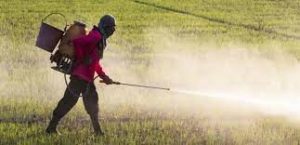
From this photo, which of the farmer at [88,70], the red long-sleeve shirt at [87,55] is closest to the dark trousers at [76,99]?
the farmer at [88,70]

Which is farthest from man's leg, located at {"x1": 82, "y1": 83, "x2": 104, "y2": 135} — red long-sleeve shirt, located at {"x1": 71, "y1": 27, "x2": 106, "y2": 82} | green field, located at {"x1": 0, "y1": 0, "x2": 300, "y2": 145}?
red long-sleeve shirt, located at {"x1": 71, "y1": 27, "x2": 106, "y2": 82}

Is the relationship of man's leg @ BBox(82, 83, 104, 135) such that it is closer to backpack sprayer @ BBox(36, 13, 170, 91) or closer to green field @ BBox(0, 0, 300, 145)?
green field @ BBox(0, 0, 300, 145)

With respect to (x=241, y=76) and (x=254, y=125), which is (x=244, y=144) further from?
(x=241, y=76)

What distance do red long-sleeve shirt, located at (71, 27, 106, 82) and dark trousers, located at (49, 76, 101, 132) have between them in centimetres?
11

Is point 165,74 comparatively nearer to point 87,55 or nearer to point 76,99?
point 76,99

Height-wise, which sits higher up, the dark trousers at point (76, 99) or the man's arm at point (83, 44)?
the man's arm at point (83, 44)

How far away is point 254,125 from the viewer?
383 inches

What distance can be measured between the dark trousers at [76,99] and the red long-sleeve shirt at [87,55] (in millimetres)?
112

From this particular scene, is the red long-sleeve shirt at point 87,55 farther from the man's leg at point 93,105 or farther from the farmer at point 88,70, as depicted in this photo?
the man's leg at point 93,105

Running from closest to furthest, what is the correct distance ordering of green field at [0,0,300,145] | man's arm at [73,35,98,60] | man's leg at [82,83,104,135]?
man's arm at [73,35,98,60] → man's leg at [82,83,104,135] → green field at [0,0,300,145]

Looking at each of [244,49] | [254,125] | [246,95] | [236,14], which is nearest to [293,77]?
[246,95]

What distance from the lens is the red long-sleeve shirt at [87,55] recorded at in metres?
8.15

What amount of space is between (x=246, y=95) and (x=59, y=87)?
11.2 feet

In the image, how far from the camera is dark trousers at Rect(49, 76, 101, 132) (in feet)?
27.7
